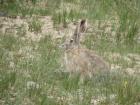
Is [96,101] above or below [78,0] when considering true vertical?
below

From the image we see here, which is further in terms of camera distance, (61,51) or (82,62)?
(61,51)

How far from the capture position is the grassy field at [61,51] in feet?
25.8

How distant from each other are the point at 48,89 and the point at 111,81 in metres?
1.08

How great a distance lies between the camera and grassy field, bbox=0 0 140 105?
25.8 ft

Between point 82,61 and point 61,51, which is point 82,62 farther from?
point 61,51

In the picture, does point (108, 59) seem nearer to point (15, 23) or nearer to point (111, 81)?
point (111, 81)

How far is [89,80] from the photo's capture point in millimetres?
8492

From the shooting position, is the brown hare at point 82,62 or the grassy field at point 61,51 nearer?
the grassy field at point 61,51

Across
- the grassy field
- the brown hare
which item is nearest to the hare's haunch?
the brown hare

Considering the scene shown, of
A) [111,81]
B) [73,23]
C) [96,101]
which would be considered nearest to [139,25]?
[73,23]

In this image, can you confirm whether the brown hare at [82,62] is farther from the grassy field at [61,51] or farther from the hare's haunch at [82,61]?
the grassy field at [61,51]

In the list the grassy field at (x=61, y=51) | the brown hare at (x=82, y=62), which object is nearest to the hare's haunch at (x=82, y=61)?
the brown hare at (x=82, y=62)

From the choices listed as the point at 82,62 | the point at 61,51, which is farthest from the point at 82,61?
the point at 61,51

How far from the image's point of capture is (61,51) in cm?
953
